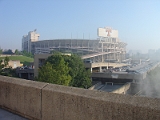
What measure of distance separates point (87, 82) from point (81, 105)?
31.2 metres

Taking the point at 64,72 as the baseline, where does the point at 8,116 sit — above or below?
above

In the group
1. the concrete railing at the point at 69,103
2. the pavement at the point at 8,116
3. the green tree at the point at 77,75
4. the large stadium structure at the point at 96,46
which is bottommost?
the green tree at the point at 77,75

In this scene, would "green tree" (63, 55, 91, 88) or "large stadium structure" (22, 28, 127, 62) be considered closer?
"green tree" (63, 55, 91, 88)

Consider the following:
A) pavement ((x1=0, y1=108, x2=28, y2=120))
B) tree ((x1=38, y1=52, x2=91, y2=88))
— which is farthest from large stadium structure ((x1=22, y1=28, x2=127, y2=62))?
pavement ((x1=0, y1=108, x2=28, y2=120))

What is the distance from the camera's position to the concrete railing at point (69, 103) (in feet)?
6.75

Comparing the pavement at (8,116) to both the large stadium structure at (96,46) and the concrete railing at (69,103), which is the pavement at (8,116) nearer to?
the concrete railing at (69,103)

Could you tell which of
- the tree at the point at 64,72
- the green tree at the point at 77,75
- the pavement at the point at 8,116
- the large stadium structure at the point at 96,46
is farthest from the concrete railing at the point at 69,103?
the large stadium structure at the point at 96,46

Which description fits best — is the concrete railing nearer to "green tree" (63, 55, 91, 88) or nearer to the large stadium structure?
"green tree" (63, 55, 91, 88)

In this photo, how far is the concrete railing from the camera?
81.0 inches

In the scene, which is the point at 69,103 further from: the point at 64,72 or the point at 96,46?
the point at 96,46

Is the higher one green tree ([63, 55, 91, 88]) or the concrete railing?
the concrete railing

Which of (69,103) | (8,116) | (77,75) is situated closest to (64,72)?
(77,75)

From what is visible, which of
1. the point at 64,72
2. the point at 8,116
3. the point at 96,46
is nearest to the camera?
the point at 8,116

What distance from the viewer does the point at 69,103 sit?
8.68ft
